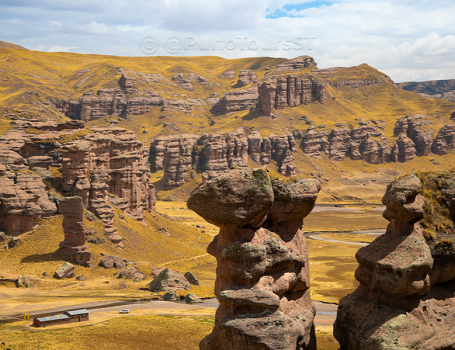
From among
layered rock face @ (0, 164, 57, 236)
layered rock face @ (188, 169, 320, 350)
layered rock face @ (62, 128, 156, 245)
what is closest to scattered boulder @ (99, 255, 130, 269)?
layered rock face @ (62, 128, 156, 245)

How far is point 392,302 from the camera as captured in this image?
2662 centimetres

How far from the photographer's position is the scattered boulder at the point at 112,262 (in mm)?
74881

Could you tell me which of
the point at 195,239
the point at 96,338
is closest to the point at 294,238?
the point at 96,338

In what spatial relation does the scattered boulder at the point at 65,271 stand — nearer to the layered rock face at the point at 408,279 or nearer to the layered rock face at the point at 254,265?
the layered rock face at the point at 254,265

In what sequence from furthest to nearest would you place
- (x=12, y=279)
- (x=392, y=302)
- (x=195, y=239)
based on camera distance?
(x=195, y=239)
(x=12, y=279)
(x=392, y=302)

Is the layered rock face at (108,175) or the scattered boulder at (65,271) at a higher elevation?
the layered rock face at (108,175)

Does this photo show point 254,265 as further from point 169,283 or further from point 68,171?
point 68,171

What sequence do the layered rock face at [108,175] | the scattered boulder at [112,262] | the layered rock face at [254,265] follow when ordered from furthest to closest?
the layered rock face at [108,175] → the scattered boulder at [112,262] → the layered rock face at [254,265]

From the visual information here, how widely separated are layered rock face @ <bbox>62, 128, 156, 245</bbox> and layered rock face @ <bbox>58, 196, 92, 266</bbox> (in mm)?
10825

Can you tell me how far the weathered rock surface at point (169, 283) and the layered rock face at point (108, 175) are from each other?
2040cm

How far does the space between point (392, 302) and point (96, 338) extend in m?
24.0

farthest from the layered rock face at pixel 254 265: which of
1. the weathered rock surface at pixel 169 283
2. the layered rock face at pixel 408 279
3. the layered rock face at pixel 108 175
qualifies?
the layered rock face at pixel 108 175

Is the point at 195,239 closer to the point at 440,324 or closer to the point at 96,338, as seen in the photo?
the point at 96,338

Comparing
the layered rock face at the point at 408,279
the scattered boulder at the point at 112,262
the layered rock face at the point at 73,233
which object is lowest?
the scattered boulder at the point at 112,262
